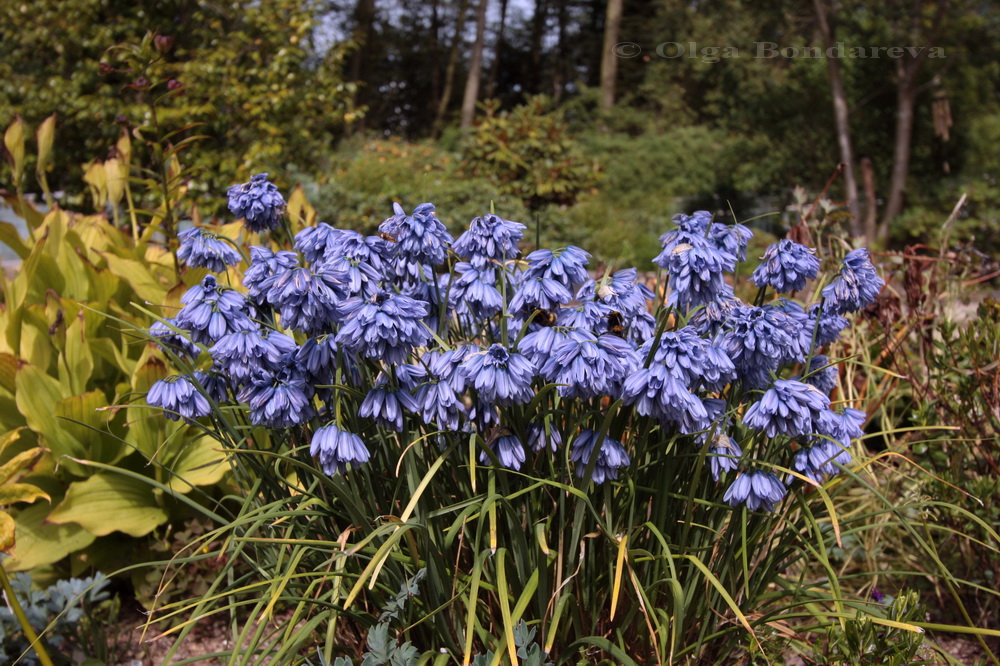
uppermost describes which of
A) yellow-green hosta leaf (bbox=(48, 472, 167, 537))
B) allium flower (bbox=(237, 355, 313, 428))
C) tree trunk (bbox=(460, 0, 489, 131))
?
tree trunk (bbox=(460, 0, 489, 131))

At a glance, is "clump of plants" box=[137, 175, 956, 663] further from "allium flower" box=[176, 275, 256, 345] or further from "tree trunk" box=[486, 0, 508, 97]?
"tree trunk" box=[486, 0, 508, 97]

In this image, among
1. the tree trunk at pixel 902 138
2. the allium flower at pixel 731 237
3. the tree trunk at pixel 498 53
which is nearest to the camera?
the allium flower at pixel 731 237

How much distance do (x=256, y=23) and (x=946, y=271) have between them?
745 cm

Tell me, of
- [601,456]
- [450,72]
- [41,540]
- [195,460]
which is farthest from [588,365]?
[450,72]

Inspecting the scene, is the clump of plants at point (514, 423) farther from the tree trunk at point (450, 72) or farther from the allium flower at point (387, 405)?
the tree trunk at point (450, 72)

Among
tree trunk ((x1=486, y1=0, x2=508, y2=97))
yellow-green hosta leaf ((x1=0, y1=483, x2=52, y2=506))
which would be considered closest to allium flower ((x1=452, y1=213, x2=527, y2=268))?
yellow-green hosta leaf ((x1=0, y1=483, x2=52, y2=506))

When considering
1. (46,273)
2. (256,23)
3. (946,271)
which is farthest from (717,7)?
(46,273)

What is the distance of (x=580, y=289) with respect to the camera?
1.68 meters

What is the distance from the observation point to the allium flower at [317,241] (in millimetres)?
1578

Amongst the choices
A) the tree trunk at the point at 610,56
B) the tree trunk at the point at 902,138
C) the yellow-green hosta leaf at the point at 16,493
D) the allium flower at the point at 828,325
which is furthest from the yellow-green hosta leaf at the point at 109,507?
the tree trunk at the point at 610,56

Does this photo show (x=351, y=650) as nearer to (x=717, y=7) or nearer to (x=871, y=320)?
(x=871, y=320)

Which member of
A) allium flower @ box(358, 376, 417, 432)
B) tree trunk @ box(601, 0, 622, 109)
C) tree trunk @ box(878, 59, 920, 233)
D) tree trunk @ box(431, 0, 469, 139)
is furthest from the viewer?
tree trunk @ box(431, 0, 469, 139)

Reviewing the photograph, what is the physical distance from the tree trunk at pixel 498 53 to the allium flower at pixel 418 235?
2292 cm

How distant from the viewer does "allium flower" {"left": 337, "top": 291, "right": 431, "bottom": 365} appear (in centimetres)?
128
